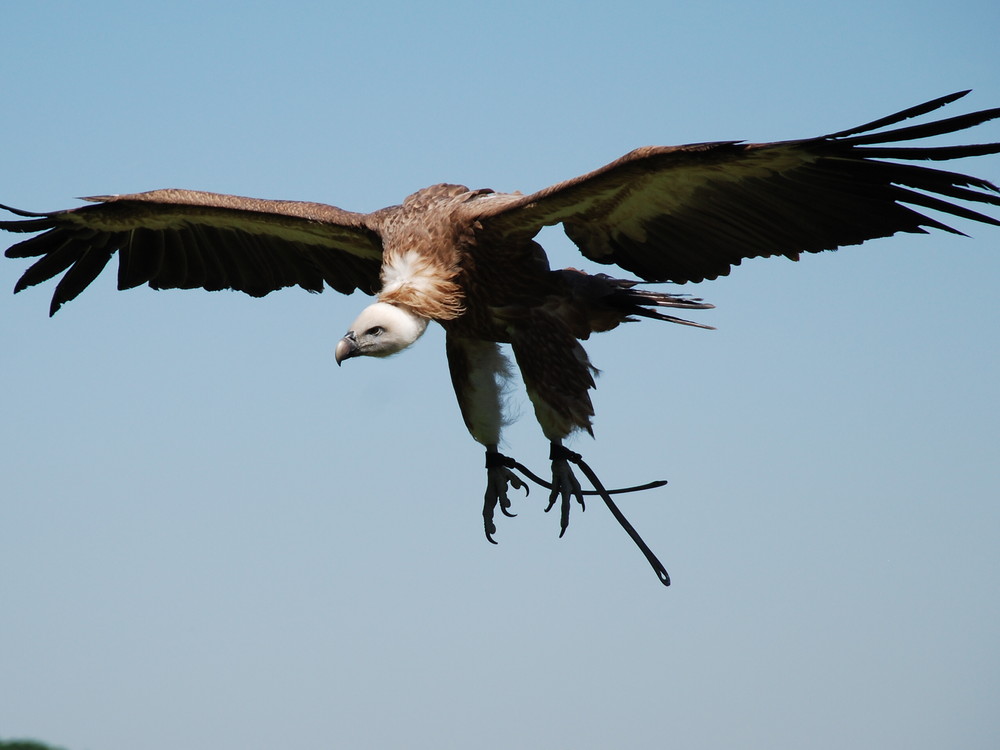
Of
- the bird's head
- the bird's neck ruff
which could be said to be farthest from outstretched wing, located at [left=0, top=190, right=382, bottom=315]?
the bird's head

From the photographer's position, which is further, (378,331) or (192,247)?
(192,247)

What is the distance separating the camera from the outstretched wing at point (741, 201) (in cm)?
589

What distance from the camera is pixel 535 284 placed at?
7082 mm

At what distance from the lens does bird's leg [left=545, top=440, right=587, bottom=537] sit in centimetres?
709

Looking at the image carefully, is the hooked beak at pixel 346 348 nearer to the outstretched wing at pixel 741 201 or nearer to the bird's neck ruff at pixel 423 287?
the bird's neck ruff at pixel 423 287

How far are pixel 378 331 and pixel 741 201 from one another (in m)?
1.99

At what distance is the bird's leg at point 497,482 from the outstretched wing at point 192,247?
4.86 ft

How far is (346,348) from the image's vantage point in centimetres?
679

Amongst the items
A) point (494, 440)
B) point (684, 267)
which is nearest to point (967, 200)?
point (684, 267)

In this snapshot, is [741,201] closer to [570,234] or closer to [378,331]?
[570,234]

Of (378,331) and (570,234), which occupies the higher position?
(570,234)

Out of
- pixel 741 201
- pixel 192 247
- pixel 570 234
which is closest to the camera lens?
pixel 741 201

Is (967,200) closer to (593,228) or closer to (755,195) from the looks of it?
(755,195)

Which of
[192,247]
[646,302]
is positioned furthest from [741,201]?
[192,247]
